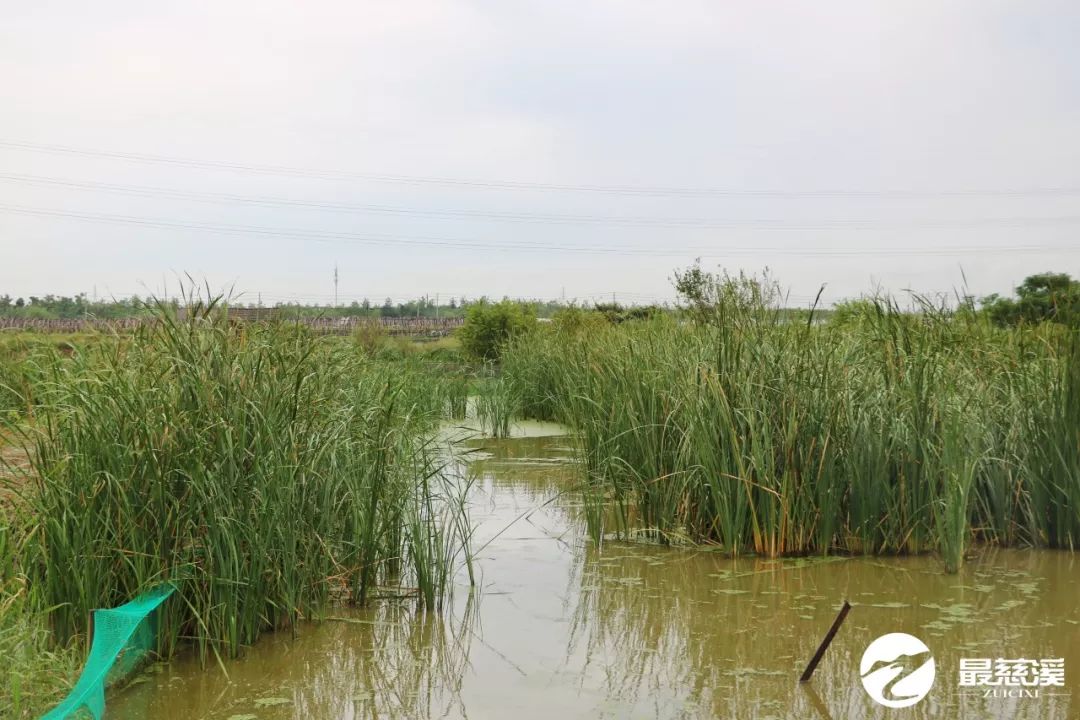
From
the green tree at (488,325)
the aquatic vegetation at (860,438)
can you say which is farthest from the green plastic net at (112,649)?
the green tree at (488,325)

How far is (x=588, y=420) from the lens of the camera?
7.59 metres

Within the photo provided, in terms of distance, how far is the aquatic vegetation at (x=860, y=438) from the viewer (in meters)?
5.65

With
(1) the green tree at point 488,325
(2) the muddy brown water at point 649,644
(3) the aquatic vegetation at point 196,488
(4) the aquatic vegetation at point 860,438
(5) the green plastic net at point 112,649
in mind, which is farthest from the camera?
(1) the green tree at point 488,325

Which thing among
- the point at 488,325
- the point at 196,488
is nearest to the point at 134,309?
the point at 196,488

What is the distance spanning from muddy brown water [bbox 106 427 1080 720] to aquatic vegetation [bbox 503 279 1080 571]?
8.7 inches

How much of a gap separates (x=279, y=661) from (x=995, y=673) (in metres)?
3.06

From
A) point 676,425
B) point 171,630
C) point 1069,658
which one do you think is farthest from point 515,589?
point 1069,658

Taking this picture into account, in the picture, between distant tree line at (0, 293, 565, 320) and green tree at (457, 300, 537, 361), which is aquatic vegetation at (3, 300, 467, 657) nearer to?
distant tree line at (0, 293, 565, 320)

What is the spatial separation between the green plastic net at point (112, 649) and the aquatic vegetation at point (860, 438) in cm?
313

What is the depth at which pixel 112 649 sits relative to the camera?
3414 millimetres

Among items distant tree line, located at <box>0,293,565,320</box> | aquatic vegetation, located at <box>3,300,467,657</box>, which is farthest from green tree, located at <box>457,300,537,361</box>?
aquatic vegetation, located at <box>3,300,467,657</box>

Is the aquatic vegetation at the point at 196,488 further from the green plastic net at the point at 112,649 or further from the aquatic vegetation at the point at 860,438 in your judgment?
the aquatic vegetation at the point at 860,438

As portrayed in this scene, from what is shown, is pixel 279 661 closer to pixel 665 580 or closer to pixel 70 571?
pixel 70 571

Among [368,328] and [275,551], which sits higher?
[368,328]
